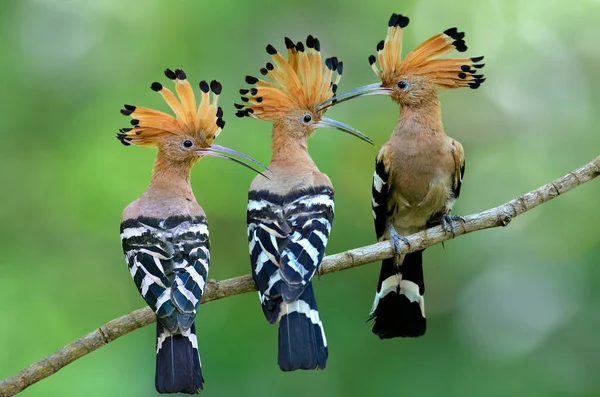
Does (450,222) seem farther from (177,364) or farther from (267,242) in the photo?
(177,364)

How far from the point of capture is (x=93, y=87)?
602 cm

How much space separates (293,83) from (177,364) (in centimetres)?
105

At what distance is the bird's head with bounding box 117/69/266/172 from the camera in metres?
3.00

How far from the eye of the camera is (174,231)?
286 centimetres

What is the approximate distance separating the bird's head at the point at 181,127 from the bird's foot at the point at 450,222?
2.55 feet

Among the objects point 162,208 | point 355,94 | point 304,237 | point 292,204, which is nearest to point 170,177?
point 162,208

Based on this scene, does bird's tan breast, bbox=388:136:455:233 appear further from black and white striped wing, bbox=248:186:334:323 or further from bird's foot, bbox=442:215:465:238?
black and white striped wing, bbox=248:186:334:323

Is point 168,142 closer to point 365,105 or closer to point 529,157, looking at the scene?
point 365,105

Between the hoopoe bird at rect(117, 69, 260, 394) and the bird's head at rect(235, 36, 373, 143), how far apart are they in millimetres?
182

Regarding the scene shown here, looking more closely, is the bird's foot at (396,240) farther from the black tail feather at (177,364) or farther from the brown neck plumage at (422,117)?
the black tail feather at (177,364)

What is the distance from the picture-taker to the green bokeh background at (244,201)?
4938 mm

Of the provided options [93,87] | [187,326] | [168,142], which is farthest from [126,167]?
[187,326]

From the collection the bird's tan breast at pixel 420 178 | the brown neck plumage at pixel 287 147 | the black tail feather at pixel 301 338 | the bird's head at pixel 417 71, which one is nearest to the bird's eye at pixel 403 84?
the bird's head at pixel 417 71

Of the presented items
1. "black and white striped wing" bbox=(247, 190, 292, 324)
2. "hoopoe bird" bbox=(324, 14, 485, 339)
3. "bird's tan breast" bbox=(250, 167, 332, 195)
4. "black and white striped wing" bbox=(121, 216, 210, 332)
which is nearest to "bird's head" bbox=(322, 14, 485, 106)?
"hoopoe bird" bbox=(324, 14, 485, 339)
